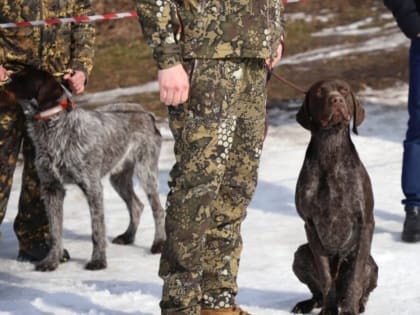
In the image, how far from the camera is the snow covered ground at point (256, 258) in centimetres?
558

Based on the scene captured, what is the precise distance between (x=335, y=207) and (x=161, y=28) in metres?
1.54

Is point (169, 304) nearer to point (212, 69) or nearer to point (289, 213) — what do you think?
point (212, 69)

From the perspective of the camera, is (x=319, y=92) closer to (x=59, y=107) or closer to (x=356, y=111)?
(x=356, y=111)

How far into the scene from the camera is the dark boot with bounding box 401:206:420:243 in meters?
6.70

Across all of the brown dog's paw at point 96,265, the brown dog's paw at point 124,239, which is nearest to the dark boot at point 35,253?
the brown dog's paw at point 96,265

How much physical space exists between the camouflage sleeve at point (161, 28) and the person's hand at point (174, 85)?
29 millimetres

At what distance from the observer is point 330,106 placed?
5.17m

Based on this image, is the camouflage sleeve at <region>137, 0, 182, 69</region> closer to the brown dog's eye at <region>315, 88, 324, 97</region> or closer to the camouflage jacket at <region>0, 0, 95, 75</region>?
the brown dog's eye at <region>315, 88, 324, 97</region>

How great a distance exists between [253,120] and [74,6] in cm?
226

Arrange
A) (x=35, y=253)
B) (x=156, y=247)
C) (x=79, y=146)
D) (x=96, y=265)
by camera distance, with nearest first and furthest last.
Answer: (x=96, y=265) < (x=79, y=146) < (x=35, y=253) < (x=156, y=247)

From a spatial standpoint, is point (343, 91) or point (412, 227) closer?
point (343, 91)

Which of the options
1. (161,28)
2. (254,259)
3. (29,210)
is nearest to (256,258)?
(254,259)

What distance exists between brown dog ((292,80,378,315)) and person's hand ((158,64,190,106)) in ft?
4.00

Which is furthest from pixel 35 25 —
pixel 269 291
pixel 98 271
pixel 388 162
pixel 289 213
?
pixel 388 162
